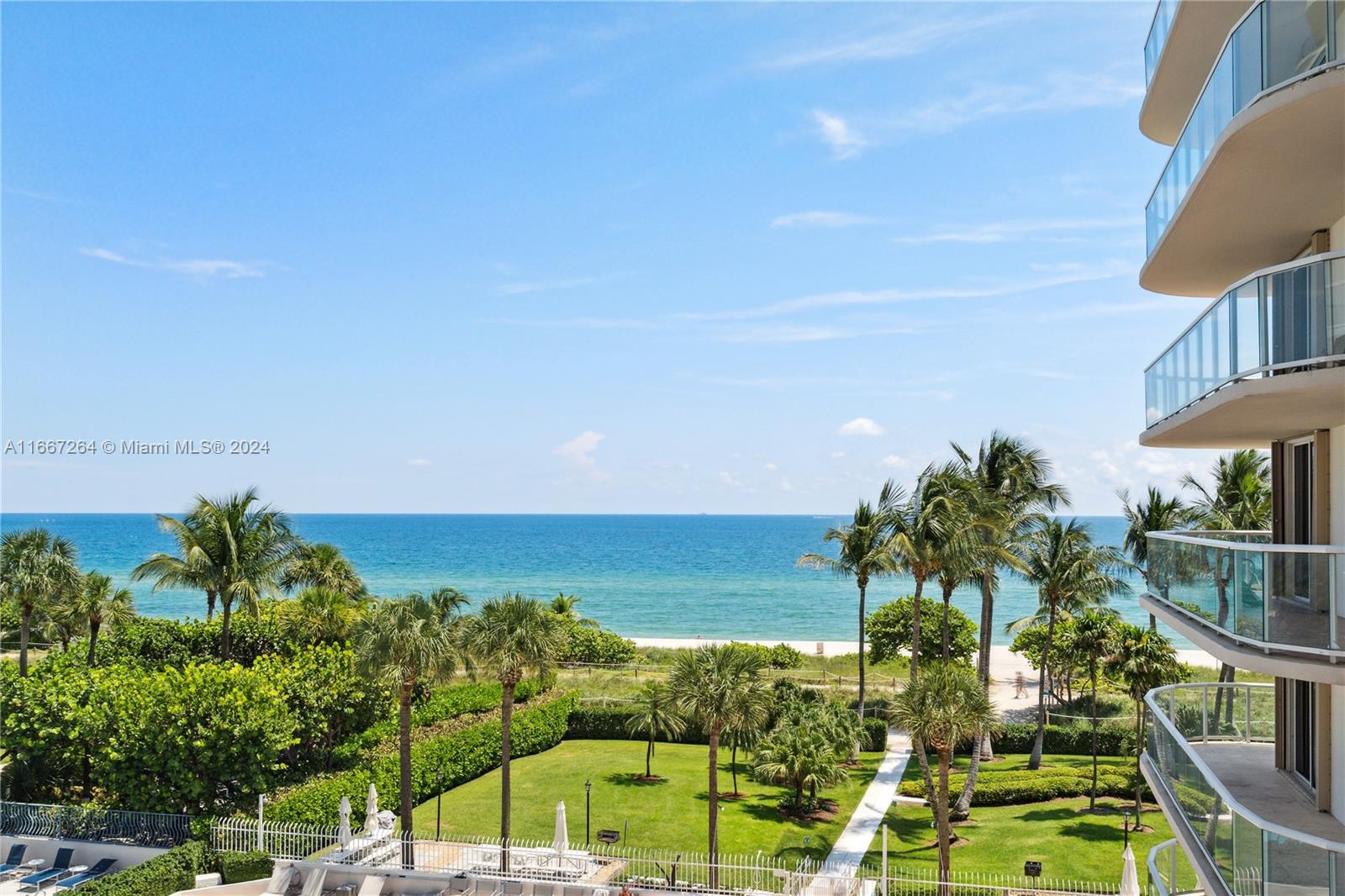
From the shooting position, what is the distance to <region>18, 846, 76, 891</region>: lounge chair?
66.2ft

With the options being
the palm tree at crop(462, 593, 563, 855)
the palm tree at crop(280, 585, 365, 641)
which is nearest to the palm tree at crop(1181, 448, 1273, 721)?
the palm tree at crop(462, 593, 563, 855)

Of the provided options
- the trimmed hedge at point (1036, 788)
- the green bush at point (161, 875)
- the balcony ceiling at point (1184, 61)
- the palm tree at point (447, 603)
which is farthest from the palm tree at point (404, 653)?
the balcony ceiling at point (1184, 61)

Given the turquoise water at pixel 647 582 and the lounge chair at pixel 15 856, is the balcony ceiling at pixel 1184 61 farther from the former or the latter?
the turquoise water at pixel 647 582

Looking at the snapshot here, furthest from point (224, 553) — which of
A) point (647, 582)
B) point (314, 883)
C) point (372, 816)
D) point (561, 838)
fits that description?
point (647, 582)

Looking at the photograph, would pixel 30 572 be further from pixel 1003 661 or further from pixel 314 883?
pixel 1003 661

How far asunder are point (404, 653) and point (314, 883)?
5135 millimetres

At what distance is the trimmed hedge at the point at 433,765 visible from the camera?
73.7 ft

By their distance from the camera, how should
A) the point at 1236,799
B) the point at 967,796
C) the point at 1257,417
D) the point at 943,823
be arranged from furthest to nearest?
the point at 967,796
the point at 943,823
the point at 1236,799
the point at 1257,417

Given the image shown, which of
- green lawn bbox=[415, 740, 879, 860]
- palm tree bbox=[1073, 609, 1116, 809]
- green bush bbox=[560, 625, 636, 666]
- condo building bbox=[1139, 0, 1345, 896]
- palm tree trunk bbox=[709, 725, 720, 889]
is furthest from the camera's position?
green bush bbox=[560, 625, 636, 666]

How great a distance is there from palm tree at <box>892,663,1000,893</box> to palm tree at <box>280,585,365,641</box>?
2046cm

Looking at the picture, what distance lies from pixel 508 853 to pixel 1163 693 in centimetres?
1405

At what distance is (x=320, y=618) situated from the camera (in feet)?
107

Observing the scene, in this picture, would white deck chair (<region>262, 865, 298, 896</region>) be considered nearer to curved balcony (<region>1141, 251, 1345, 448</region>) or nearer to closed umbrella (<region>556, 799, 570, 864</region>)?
closed umbrella (<region>556, 799, 570, 864</region>)

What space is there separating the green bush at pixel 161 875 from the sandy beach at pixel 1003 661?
15113 millimetres
